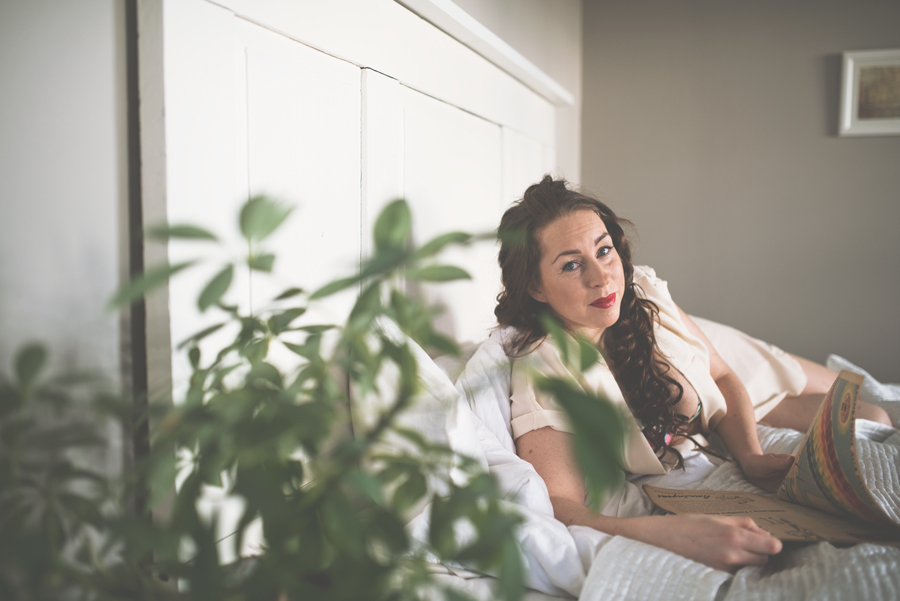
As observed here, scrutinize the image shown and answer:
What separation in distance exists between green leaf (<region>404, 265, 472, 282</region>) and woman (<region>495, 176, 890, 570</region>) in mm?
706

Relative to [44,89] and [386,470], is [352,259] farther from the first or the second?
[386,470]

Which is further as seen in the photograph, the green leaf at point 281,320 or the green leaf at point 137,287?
the green leaf at point 281,320

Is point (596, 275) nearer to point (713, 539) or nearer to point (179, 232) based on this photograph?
point (713, 539)

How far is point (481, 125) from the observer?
1.81 meters

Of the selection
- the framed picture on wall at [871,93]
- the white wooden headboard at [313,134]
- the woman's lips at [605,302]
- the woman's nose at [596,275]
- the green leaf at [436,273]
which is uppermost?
the framed picture on wall at [871,93]

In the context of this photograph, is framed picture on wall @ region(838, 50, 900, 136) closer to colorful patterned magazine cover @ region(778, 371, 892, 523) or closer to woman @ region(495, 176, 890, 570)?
woman @ region(495, 176, 890, 570)

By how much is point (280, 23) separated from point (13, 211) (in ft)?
1.80

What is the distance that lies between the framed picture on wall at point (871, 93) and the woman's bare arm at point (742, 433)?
1.54 meters

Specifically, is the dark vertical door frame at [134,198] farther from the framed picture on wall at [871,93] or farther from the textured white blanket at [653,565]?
the framed picture on wall at [871,93]

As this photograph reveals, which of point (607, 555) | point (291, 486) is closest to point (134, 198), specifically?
point (291, 486)

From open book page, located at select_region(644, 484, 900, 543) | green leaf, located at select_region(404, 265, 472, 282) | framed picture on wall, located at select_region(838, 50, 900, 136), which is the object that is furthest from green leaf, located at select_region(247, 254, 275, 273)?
framed picture on wall, located at select_region(838, 50, 900, 136)

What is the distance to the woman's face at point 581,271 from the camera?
1.39 meters

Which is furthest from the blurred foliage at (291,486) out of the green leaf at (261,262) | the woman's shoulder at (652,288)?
the woman's shoulder at (652,288)

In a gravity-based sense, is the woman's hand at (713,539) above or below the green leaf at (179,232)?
below
